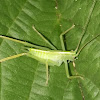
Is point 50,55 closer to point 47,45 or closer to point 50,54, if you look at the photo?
point 50,54

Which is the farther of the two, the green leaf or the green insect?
the green insect

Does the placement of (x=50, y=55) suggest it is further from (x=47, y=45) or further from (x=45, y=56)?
(x=47, y=45)

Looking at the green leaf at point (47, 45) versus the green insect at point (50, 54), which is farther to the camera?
the green insect at point (50, 54)

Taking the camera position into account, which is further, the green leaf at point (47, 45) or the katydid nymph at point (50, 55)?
the katydid nymph at point (50, 55)

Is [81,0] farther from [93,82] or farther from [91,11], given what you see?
Result: [93,82]

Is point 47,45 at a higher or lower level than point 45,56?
higher

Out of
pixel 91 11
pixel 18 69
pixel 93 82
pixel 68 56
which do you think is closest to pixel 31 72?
pixel 18 69

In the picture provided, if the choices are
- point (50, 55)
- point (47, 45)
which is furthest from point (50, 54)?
point (47, 45)

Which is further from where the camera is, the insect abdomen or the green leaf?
the insect abdomen
